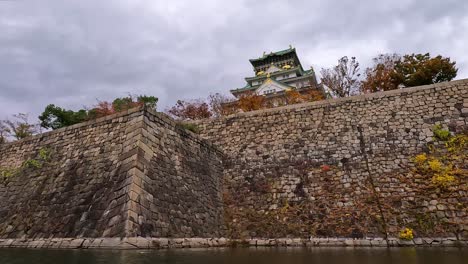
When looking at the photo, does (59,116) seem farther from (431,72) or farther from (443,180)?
(431,72)

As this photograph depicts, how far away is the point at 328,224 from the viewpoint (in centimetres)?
787

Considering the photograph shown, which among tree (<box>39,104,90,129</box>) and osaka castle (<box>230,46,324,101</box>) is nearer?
tree (<box>39,104,90,129</box>)

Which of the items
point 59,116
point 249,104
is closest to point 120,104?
point 59,116

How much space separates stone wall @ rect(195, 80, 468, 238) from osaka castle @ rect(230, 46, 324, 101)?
15.0 metres

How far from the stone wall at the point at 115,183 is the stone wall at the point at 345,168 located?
4.21 feet

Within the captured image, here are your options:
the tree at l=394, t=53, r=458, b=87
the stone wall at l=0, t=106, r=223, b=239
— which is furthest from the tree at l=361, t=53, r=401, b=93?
the stone wall at l=0, t=106, r=223, b=239

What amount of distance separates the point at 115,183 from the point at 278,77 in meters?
29.7

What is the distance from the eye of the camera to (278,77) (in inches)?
1352

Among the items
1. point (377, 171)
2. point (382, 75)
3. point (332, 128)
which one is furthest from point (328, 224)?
point (382, 75)

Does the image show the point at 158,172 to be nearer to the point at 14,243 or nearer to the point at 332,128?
the point at 14,243

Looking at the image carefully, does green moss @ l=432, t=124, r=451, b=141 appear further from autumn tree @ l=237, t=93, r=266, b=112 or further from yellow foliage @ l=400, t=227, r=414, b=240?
autumn tree @ l=237, t=93, r=266, b=112

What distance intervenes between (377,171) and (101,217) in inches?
281

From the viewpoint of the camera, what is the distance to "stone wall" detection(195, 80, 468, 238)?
757cm

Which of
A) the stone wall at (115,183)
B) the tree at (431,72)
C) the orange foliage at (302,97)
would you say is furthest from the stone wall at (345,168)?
the orange foliage at (302,97)
